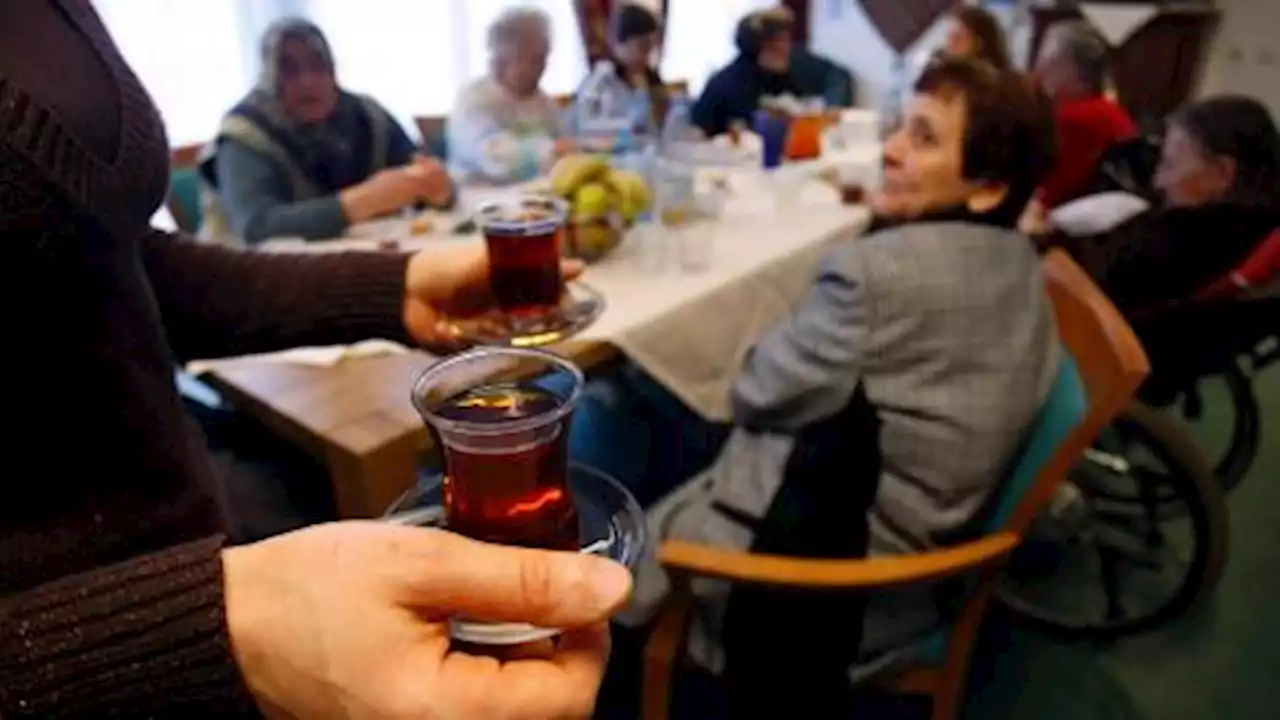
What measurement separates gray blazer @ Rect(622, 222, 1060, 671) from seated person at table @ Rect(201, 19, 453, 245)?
94 centimetres

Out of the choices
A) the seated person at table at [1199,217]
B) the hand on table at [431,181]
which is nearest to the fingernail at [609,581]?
the hand on table at [431,181]

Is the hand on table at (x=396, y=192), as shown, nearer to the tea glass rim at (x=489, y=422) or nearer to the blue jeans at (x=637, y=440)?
the blue jeans at (x=637, y=440)

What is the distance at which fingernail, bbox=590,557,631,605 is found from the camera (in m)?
0.46

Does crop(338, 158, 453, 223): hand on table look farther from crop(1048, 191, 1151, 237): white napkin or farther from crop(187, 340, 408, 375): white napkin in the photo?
crop(1048, 191, 1151, 237): white napkin

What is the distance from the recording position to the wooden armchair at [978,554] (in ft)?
3.58

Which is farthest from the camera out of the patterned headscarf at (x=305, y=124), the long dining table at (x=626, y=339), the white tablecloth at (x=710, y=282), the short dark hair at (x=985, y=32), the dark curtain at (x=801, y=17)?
the dark curtain at (x=801, y=17)

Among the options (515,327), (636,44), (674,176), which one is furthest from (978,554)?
(636,44)

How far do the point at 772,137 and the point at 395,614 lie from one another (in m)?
2.20

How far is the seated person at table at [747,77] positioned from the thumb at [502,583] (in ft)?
10.3

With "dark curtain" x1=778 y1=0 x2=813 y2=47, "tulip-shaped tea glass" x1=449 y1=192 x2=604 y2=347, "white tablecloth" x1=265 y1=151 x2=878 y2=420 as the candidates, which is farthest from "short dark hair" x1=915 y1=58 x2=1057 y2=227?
"dark curtain" x1=778 y1=0 x2=813 y2=47

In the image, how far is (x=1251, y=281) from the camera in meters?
1.85

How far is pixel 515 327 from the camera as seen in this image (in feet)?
3.41

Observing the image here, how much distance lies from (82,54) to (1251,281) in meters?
1.95

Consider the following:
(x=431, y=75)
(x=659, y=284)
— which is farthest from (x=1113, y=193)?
(x=431, y=75)
